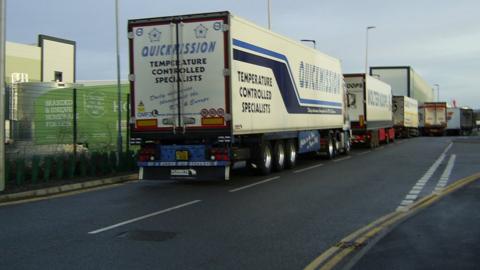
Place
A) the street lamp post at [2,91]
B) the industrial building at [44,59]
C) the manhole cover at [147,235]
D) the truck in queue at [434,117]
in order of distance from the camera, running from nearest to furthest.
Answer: the manhole cover at [147,235] → the street lamp post at [2,91] → the industrial building at [44,59] → the truck in queue at [434,117]

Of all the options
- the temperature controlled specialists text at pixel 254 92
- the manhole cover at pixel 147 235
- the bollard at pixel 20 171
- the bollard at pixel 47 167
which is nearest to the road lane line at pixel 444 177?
the temperature controlled specialists text at pixel 254 92

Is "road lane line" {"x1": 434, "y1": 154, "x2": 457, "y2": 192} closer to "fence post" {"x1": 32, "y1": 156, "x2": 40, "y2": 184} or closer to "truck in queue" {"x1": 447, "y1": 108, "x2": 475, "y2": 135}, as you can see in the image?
"fence post" {"x1": 32, "y1": 156, "x2": 40, "y2": 184}

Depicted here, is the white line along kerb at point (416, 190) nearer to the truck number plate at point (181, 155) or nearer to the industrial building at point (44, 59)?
the truck number plate at point (181, 155)

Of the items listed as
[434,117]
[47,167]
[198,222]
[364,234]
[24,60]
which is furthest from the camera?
[434,117]

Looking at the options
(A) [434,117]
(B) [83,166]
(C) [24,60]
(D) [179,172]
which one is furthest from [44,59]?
(D) [179,172]

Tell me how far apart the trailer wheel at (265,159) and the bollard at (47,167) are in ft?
18.3

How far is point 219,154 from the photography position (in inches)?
543

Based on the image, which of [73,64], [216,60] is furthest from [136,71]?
[73,64]

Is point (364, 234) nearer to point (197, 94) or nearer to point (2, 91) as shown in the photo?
point (197, 94)

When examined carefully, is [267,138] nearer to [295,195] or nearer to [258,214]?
[295,195]

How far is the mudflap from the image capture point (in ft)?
45.5

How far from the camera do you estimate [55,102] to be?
62.5 feet

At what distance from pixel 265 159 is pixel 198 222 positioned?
7.45 meters

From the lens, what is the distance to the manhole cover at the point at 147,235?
7.82 metres
